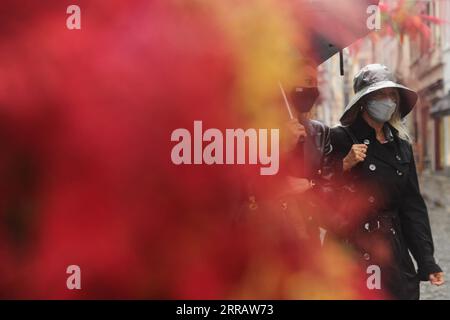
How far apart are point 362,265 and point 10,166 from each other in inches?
42.1

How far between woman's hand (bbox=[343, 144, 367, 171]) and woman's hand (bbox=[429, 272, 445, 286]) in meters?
0.43

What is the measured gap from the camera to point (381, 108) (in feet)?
7.09

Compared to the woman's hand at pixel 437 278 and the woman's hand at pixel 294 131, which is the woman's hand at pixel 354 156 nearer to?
the woman's hand at pixel 294 131

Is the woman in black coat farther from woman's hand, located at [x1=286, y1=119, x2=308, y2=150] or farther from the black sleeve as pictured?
woman's hand, located at [x1=286, y1=119, x2=308, y2=150]

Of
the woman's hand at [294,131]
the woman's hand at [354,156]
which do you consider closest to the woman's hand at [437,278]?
the woman's hand at [354,156]

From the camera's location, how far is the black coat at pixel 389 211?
2.11m

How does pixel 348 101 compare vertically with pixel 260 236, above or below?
above

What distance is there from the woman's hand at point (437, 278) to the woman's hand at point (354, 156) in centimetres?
43

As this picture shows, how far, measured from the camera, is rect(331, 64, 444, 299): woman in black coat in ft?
6.92

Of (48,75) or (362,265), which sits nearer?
(48,75)
